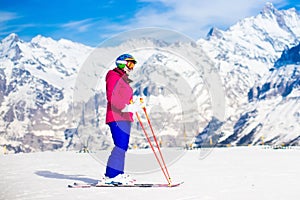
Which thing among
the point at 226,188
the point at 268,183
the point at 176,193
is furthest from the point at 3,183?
the point at 268,183

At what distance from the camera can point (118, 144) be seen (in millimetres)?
11797

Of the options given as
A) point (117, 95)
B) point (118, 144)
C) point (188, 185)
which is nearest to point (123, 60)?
point (117, 95)

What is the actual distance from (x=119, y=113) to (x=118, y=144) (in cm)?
80

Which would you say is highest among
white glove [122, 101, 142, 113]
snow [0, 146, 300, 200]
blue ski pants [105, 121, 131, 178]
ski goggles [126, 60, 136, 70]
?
ski goggles [126, 60, 136, 70]

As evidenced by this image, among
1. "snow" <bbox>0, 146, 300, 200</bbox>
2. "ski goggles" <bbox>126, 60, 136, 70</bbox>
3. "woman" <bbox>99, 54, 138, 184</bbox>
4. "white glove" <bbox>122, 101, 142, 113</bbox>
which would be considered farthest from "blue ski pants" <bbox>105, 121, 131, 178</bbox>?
"ski goggles" <bbox>126, 60, 136, 70</bbox>

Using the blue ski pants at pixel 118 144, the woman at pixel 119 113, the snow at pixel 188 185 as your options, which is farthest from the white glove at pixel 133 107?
the snow at pixel 188 185

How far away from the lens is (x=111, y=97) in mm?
11633

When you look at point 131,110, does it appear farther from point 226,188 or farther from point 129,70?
point 226,188

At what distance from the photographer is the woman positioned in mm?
11648

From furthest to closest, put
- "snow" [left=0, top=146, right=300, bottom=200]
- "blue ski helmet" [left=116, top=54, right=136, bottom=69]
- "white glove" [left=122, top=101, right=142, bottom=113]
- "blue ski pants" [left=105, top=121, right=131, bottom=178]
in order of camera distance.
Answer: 1. "blue ski helmet" [left=116, top=54, right=136, bottom=69]
2. "blue ski pants" [left=105, top=121, right=131, bottom=178]
3. "white glove" [left=122, top=101, right=142, bottom=113]
4. "snow" [left=0, top=146, right=300, bottom=200]

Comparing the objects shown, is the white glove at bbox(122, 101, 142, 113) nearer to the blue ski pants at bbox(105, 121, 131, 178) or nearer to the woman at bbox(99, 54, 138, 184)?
the woman at bbox(99, 54, 138, 184)

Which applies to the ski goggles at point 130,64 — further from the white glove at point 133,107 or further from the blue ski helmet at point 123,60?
the white glove at point 133,107

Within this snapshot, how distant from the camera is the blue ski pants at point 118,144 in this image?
11766 mm

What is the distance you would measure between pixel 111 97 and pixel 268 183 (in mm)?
4365
